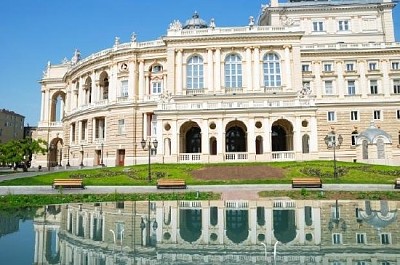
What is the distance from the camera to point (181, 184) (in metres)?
37.0

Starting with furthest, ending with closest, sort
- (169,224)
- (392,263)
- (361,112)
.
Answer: (361,112) → (169,224) → (392,263)

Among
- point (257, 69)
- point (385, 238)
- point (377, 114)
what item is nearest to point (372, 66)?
point (377, 114)

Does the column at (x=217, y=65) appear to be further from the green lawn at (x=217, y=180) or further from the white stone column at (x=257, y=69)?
the green lawn at (x=217, y=180)

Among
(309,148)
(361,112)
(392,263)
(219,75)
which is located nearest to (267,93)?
(219,75)

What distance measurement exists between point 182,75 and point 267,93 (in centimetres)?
1508

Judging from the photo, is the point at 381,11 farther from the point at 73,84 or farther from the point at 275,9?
the point at 73,84

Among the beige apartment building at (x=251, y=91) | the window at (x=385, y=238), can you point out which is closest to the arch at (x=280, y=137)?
the beige apartment building at (x=251, y=91)

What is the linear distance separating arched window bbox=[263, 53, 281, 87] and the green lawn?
20.9 metres

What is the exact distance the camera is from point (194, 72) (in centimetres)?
6831

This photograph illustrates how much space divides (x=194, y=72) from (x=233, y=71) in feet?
22.5

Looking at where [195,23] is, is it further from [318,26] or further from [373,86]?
[373,86]

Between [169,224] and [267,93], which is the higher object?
[267,93]

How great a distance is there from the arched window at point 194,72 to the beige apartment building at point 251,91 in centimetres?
18

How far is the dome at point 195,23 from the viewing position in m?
83.5
